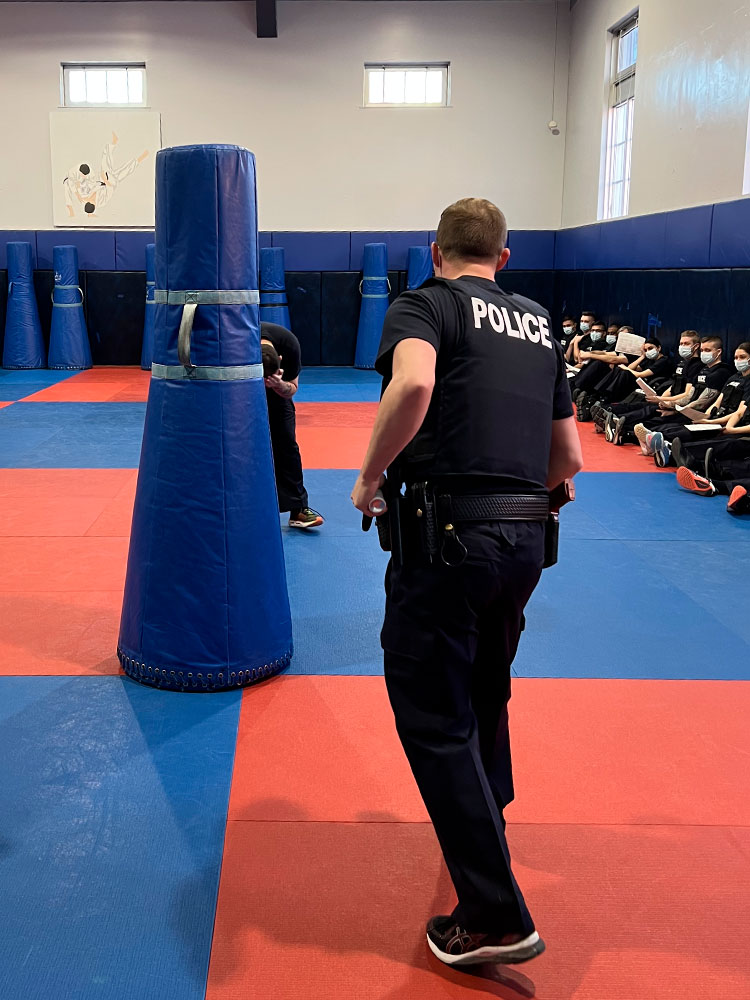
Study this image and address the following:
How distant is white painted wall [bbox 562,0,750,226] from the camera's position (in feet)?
32.9

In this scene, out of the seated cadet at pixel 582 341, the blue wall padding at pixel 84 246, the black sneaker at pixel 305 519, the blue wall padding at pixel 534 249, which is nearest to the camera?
the black sneaker at pixel 305 519

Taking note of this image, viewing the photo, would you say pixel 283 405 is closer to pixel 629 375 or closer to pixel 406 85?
pixel 629 375

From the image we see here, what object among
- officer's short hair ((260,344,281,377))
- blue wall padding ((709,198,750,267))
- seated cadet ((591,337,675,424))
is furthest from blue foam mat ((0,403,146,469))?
blue wall padding ((709,198,750,267))

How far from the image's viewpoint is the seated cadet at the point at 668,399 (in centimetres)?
1007

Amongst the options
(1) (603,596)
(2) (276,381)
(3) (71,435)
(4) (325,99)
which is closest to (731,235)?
(1) (603,596)

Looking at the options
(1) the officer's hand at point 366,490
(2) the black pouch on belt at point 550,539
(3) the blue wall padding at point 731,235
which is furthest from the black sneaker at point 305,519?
(3) the blue wall padding at point 731,235

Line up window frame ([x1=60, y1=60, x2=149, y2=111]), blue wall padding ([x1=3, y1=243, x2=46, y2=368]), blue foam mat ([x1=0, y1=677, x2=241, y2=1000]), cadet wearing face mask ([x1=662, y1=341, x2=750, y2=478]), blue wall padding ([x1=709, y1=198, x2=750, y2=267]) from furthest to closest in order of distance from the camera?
window frame ([x1=60, y1=60, x2=149, y2=111]), blue wall padding ([x1=3, y1=243, x2=46, y2=368]), blue wall padding ([x1=709, y1=198, x2=750, y2=267]), cadet wearing face mask ([x1=662, y1=341, x2=750, y2=478]), blue foam mat ([x1=0, y1=677, x2=241, y2=1000])

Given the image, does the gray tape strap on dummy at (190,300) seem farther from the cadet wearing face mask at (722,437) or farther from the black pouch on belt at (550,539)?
the cadet wearing face mask at (722,437)

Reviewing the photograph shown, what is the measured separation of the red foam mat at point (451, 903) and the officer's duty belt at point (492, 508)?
124 centimetres

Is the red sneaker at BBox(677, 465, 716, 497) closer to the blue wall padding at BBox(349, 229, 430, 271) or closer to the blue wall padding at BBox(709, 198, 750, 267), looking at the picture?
the blue wall padding at BBox(709, 198, 750, 267)

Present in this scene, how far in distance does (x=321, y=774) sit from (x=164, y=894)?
0.87 meters

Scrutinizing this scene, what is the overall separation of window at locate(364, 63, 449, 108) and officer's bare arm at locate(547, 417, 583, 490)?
16033 millimetres

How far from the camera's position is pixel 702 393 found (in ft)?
31.6

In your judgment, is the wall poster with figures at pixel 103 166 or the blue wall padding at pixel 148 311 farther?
the wall poster with figures at pixel 103 166
